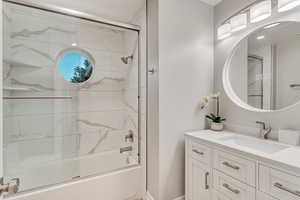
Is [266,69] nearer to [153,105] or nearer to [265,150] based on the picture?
[265,150]

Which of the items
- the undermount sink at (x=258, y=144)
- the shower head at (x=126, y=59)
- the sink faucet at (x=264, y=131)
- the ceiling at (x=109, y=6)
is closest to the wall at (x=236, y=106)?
the sink faucet at (x=264, y=131)

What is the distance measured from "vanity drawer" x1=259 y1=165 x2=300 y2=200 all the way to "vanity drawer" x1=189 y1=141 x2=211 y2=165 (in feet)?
1.41

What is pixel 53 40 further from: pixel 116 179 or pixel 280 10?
pixel 280 10

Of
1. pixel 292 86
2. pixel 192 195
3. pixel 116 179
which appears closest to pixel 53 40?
pixel 116 179

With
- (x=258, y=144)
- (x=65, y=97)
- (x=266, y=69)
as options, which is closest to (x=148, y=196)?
(x=258, y=144)

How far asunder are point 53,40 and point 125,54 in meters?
1.02

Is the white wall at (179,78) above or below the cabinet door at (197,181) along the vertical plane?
above

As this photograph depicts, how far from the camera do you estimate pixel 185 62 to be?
1.75 m

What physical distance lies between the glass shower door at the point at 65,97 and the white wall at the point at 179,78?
522mm

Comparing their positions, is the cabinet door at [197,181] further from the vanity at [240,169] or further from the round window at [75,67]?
the round window at [75,67]

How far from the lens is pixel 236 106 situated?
5.49 ft

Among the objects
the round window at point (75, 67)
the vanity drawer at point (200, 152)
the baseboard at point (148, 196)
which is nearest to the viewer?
the vanity drawer at point (200, 152)

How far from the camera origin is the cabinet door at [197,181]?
1362 mm

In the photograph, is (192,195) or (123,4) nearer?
(192,195)
